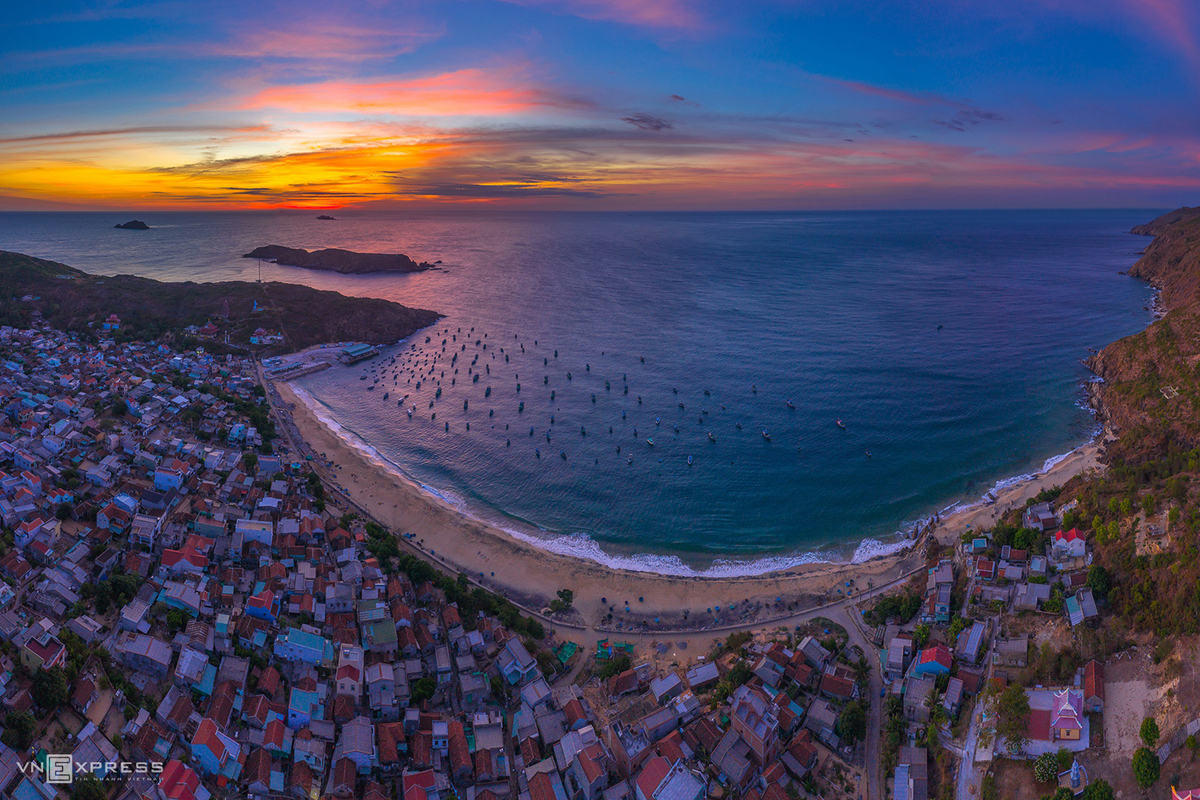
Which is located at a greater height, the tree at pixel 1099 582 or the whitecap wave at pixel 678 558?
the tree at pixel 1099 582

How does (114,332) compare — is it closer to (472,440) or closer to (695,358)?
(472,440)

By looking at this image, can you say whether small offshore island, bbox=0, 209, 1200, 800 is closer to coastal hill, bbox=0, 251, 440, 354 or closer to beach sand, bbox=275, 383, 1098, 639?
beach sand, bbox=275, 383, 1098, 639

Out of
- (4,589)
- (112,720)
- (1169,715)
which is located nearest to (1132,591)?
(1169,715)

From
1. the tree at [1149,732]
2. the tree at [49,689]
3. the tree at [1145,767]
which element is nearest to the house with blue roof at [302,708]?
the tree at [49,689]

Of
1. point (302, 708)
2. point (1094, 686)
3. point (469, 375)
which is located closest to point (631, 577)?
point (302, 708)

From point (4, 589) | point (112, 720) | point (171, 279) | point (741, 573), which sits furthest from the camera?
point (171, 279)

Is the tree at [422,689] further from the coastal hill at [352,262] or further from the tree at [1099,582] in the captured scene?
the coastal hill at [352,262]
